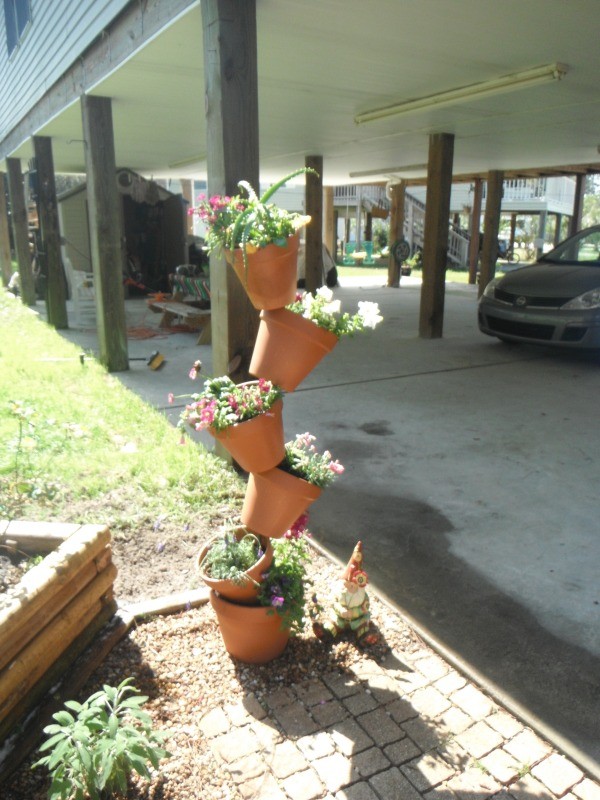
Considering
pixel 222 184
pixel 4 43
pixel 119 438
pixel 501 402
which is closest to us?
pixel 222 184

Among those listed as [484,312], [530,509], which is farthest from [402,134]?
[530,509]

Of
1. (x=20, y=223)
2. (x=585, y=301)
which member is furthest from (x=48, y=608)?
(x=20, y=223)

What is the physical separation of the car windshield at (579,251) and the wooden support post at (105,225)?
18.1ft

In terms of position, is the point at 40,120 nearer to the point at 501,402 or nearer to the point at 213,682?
the point at 501,402

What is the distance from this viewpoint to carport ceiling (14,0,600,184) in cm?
404

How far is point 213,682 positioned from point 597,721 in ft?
4.34

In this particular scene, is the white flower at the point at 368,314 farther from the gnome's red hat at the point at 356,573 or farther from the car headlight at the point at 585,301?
the car headlight at the point at 585,301

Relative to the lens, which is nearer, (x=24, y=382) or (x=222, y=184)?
(x=222, y=184)

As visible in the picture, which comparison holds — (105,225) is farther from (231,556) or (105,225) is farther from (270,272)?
(231,556)

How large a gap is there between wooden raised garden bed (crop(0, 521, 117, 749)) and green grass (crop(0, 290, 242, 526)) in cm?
41

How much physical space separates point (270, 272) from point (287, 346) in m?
0.25

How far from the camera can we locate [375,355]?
8.05 m

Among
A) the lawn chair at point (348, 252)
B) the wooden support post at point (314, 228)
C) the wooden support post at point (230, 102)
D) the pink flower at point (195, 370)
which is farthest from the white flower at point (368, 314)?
the lawn chair at point (348, 252)

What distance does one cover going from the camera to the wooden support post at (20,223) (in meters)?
12.0
